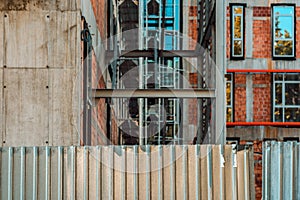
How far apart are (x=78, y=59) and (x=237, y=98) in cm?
1344

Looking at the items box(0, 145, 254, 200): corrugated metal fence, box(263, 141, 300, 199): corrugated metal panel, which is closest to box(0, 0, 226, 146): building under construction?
box(0, 145, 254, 200): corrugated metal fence

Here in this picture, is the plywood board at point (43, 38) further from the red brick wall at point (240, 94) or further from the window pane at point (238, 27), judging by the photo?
the window pane at point (238, 27)

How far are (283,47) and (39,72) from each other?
1421 centimetres

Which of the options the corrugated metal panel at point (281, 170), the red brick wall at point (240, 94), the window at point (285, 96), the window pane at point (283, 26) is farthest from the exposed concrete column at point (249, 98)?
the corrugated metal panel at point (281, 170)

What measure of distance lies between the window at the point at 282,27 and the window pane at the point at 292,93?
131cm

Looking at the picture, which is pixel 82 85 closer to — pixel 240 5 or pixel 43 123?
pixel 43 123

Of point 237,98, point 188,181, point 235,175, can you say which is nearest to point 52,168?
point 188,181

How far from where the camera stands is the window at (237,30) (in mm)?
19797

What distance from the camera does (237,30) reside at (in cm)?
1997

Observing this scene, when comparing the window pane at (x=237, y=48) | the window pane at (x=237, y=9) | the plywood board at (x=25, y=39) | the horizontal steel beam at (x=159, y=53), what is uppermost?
the window pane at (x=237, y=9)

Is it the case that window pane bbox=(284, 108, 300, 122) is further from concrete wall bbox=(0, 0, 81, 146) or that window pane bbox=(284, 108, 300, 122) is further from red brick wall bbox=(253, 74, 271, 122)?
concrete wall bbox=(0, 0, 81, 146)

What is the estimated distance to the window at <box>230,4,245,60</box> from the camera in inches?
779

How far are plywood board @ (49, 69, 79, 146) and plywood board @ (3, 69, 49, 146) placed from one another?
7 cm

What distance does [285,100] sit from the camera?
65.3 ft
